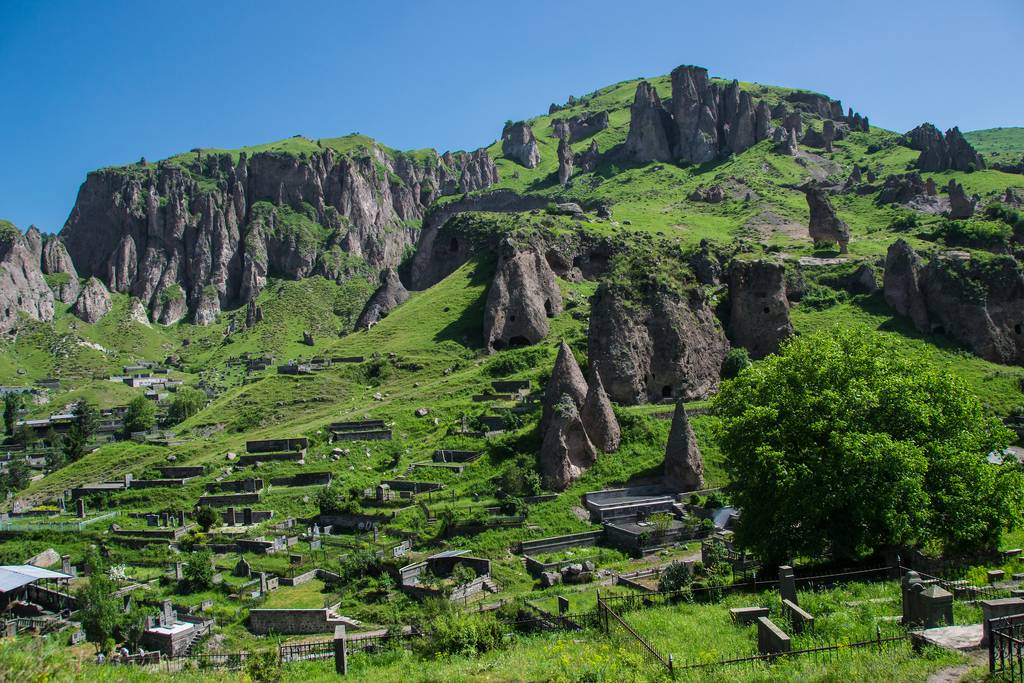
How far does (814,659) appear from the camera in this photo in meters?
13.6

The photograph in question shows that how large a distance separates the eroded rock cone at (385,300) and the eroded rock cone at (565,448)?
53919 millimetres

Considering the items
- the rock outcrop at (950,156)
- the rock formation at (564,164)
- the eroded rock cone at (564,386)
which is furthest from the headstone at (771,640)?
the rock formation at (564,164)

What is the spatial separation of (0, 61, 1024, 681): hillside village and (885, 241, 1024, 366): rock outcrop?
8.9 inches

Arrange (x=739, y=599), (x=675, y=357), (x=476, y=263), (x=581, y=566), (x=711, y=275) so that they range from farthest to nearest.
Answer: (x=476, y=263)
(x=711, y=275)
(x=675, y=357)
(x=581, y=566)
(x=739, y=599)

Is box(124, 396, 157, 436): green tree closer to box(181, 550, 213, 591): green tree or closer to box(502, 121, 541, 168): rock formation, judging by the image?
box(181, 550, 213, 591): green tree

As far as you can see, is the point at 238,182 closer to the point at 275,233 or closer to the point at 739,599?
the point at 275,233

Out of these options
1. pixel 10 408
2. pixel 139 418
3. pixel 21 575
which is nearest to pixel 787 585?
pixel 21 575

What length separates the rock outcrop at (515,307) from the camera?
63344 mm

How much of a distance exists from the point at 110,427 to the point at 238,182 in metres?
98.2

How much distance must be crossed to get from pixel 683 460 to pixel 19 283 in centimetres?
14184

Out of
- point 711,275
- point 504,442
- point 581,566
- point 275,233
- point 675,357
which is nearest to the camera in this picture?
point 581,566

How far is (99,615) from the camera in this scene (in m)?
31.2

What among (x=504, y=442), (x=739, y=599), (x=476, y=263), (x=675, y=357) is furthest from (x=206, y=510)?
(x=476, y=263)

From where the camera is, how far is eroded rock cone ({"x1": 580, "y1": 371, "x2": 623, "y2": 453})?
39.2 meters
